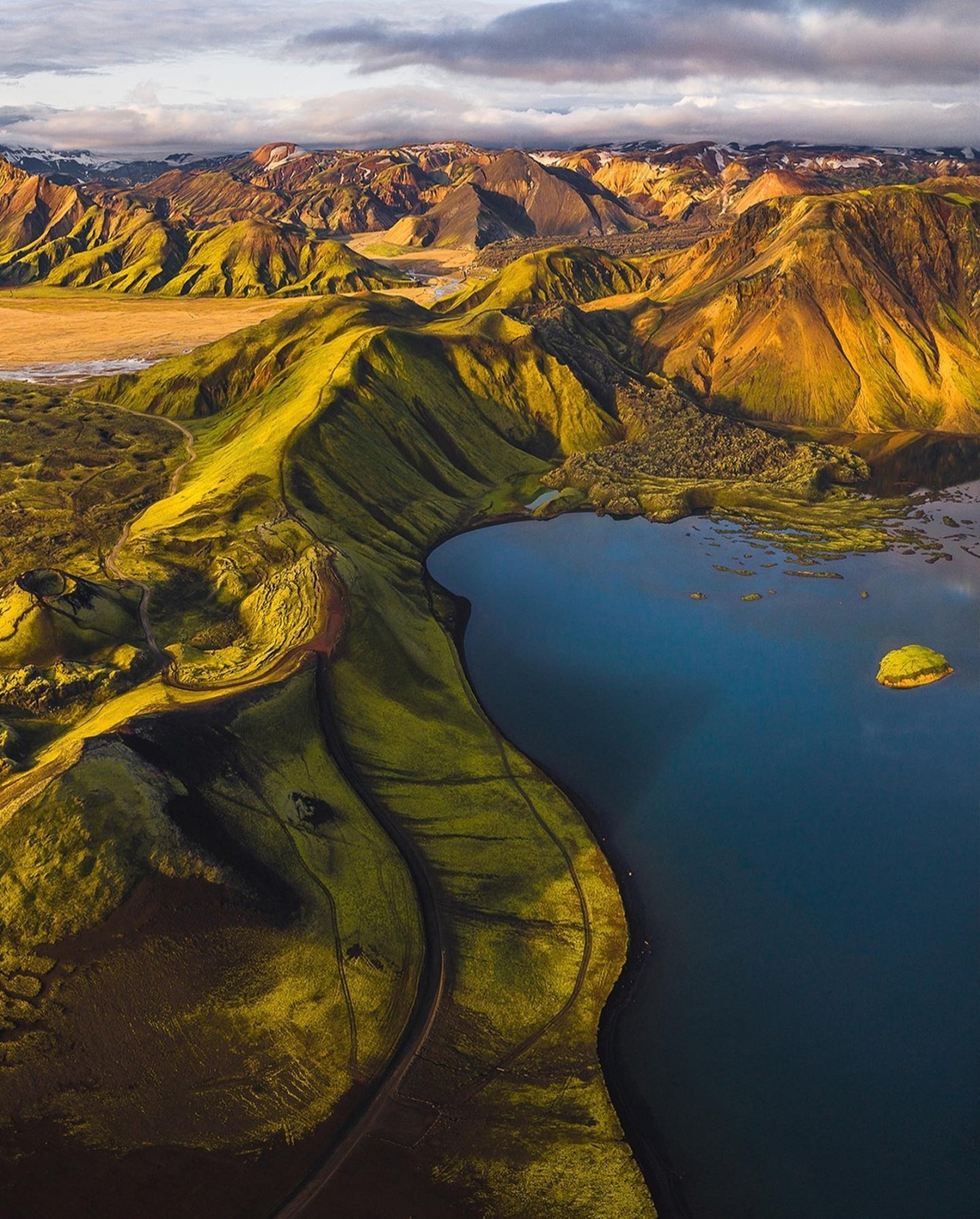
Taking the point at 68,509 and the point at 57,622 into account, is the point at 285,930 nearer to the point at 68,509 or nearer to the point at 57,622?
the point at 57,622

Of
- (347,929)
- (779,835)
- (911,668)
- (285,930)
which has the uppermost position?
(911,668)

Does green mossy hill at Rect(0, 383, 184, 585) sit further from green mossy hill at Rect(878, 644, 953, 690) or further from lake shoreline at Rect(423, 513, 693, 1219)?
green mossy hill at Rect(878, 644, 953, 690)

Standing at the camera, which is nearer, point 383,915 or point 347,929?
point 347,929

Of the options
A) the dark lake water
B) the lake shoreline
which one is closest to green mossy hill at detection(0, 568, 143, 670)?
the dark lake water

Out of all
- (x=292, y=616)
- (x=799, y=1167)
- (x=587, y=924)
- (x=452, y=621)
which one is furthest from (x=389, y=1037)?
(x=452, y=621)

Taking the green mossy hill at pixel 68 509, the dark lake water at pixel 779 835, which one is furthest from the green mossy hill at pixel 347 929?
the green mossy hill at pixel 68 509

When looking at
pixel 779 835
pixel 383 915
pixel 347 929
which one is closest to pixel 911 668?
pixel 779 835
